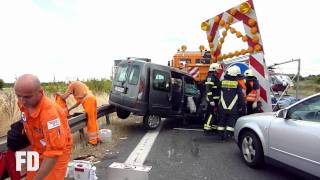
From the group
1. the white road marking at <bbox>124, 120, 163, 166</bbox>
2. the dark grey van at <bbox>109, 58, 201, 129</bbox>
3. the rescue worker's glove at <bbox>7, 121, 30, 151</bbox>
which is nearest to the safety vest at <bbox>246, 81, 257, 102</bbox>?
the dark grey van at <bbox>109, 58, 201, 129</bbox>

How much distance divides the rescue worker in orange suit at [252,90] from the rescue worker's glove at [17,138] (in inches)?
274

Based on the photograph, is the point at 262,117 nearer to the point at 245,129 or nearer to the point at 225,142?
the point at 245,129

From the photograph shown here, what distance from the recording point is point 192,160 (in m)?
7.03

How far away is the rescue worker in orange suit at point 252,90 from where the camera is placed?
952 centimetres

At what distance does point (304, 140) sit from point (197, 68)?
27.2ft

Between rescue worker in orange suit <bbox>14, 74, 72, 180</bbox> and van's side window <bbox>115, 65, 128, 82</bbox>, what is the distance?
24.2 ft

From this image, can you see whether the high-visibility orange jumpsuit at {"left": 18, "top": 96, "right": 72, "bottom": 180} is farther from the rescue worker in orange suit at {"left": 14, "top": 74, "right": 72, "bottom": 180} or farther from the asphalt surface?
the asphalt surface

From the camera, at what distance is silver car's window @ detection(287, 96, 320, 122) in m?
5.27

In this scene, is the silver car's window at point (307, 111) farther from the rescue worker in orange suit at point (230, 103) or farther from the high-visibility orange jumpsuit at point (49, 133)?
the high-visibility orange jumpsuit at point (49, 133)

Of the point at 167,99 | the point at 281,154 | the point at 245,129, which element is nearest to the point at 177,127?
the point at 167,99

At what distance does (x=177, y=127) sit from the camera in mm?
11336

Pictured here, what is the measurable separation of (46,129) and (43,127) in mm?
39

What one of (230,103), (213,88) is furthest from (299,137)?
(213,88)

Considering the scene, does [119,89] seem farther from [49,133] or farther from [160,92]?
[49,133]
